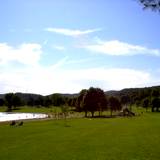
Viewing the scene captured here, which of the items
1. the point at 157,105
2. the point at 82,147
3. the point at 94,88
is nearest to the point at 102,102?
the point at 94,88

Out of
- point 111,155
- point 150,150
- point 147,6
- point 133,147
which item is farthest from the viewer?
point 133,147

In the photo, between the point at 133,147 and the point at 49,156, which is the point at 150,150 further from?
the point at 49,156

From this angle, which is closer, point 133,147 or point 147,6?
point 147,6

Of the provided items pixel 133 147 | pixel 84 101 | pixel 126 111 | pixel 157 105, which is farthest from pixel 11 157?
pixel 157 105

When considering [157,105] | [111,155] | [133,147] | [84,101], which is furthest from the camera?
Answer: [157,105]

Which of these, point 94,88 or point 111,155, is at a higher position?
point 94,88

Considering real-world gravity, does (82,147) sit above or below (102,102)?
below

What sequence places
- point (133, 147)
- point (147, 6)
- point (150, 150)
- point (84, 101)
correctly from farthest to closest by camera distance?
point (84, 101)
point (133, 147)
point (150, 150)
point (147, 6)

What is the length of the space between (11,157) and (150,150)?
12.9m

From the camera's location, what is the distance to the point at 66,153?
3747 centimetres

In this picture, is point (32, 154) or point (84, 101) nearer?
point (32, 154)

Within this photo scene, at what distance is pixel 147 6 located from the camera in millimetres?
21016

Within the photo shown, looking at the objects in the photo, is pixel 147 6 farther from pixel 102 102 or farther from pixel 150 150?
pixel 102 102

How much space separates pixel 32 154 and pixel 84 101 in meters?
120
